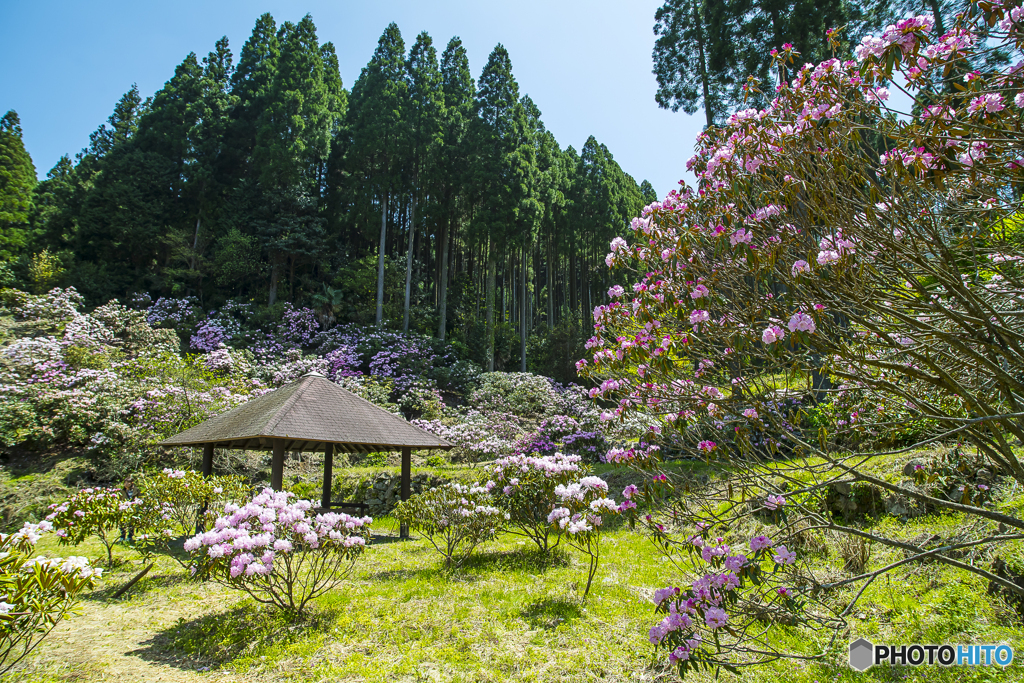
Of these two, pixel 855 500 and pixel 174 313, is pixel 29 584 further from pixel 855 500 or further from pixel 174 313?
pixel 174 313

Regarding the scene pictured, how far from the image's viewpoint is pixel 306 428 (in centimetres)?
775

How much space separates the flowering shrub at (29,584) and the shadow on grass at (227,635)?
1.26m

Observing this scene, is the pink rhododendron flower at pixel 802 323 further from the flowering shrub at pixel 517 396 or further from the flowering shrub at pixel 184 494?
the flowering shrub at pixel 517 396

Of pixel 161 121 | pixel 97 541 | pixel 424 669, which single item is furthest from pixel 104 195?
pixel 424 669

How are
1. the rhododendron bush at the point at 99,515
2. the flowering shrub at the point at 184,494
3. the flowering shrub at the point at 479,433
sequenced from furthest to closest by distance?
the flowering shrub at the point at 479,433, the flowering shrub at the point at 184,494, the rhododendron bush at the point at 99,515

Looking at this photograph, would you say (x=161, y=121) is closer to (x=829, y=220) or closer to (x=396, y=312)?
(x=396, y=312)

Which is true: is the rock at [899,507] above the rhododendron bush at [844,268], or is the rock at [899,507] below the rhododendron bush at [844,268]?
below

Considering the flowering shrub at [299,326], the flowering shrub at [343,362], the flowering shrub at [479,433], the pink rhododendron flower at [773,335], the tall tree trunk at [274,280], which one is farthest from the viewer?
the tall tree trunk at [274,280]

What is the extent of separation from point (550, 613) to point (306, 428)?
4.79 metres

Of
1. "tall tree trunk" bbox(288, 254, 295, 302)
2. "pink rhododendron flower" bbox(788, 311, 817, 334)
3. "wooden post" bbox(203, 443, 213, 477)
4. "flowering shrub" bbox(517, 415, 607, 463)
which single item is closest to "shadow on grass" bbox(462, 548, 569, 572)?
"wooden post" bbox(203, 443, 213, 477)

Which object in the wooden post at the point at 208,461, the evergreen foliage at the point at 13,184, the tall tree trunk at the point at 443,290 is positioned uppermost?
the evergreen foliage at the point at 13,184

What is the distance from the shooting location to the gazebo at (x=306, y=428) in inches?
301

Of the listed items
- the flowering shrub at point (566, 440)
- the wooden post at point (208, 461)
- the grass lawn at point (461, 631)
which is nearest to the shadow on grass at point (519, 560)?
the grass lawn at point (461, 631)

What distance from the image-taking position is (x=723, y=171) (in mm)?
3496
